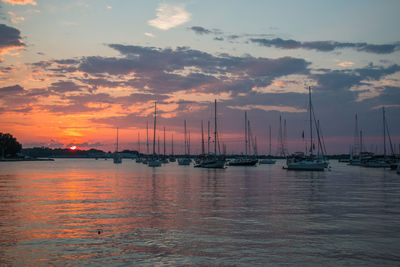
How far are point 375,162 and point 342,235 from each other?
12415 cm

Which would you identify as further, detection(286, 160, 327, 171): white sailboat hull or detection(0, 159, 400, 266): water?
detection(286, 160, 327, 171): white sailboat hull

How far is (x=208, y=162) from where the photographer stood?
119750 mm

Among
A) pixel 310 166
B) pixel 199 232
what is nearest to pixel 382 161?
pixel 310 166

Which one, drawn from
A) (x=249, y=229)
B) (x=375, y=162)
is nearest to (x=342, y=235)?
(x=249, y=229)

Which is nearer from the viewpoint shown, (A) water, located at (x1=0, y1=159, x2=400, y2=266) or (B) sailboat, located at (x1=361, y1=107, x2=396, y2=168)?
(A) water, located at (x1=0, y1=159, x2=400, y2=266)

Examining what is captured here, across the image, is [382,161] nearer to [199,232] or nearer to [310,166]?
[310,166]

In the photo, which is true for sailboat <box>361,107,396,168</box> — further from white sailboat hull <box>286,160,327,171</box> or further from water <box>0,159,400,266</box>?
water <box>0,159,400,266</box>

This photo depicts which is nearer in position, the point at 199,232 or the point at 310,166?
the point at 199,232

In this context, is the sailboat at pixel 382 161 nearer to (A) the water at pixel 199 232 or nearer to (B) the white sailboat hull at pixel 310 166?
(B) the white sailboat hull at pixel 310 166

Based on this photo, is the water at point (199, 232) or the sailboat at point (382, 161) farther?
the sailboat at point (382, 161)

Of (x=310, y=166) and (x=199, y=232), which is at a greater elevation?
(x=310, y=166)

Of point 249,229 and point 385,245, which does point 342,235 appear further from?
point 249,229

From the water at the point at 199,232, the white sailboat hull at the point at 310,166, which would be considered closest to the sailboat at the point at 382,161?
the white sailboat hull at the point at 310,166

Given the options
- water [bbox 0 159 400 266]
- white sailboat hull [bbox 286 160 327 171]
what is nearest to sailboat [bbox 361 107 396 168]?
white sailboat hull [bbox 286 160 327 171]
